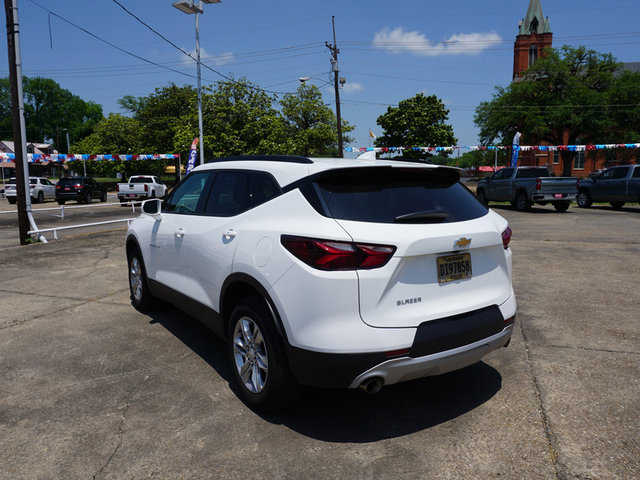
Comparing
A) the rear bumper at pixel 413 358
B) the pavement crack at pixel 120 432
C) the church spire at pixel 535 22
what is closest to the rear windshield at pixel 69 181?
the pavement crack at pixel 120 432

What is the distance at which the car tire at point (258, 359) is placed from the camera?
2.99 meters

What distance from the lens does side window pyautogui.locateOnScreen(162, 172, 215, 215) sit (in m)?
4.28

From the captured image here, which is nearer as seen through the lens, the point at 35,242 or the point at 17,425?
the point at 17,425

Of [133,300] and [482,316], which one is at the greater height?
[482,316]

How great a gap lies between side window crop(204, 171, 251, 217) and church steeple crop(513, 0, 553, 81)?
357ft

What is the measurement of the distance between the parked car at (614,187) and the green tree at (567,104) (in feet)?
Answer: 103

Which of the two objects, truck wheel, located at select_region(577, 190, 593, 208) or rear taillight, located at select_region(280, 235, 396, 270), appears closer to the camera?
rear taillight, located at select_region(280, 235, 396, 270)

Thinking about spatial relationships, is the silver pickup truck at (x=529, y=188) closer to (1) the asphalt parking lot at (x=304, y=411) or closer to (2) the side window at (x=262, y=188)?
(1) the asphalt parking lot at (x=304, y=411)

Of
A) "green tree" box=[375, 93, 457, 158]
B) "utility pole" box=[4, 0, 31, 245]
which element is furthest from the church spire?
"utility pole" box=[4, 0, 31, 245]

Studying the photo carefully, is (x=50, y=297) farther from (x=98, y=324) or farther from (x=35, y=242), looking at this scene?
(x=35, y=242)

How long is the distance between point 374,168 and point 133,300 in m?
4.01

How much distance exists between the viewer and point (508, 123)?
5203cm

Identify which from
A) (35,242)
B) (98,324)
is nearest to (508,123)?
(35,242)

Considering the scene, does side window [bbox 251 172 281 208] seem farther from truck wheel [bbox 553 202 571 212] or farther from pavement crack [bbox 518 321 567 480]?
truck wheel [bbox 553 202 571 212]
